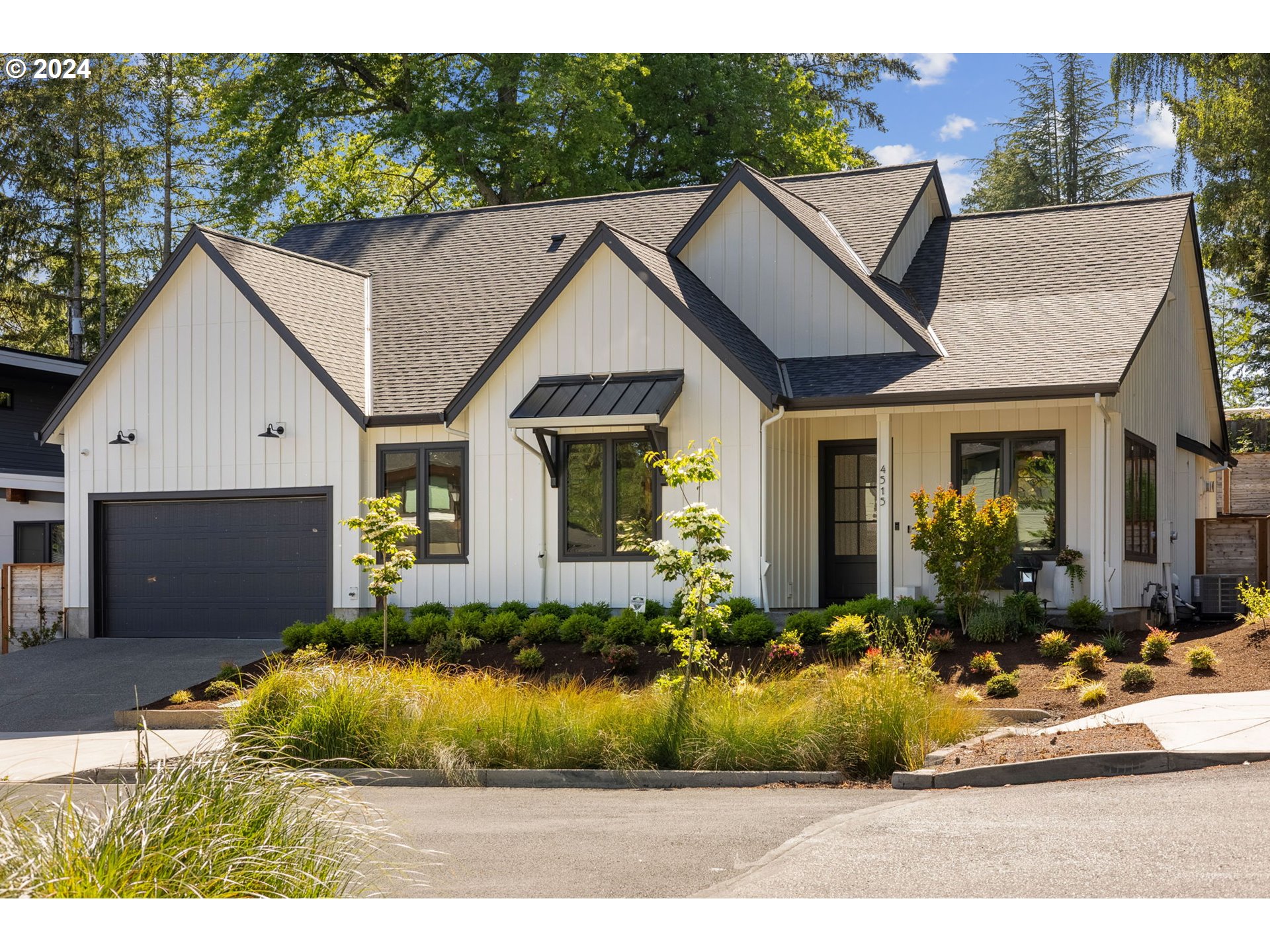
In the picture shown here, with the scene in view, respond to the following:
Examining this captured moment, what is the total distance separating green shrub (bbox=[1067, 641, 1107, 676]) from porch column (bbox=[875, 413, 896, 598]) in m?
3.44

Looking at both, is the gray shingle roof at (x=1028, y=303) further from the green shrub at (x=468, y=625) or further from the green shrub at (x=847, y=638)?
A: the green shrub at (x=468, y=625)

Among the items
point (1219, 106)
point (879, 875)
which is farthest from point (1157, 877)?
point (1219, 106)

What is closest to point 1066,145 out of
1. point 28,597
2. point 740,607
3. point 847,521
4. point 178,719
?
point 847,521

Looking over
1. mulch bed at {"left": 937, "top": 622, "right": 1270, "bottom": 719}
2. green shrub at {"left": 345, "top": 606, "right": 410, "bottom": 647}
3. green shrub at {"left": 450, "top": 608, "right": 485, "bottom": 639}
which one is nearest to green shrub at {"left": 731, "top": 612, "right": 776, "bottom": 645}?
mulch bed at {"left": 937, "top": 622, "right": 1270, "bottom": 719}

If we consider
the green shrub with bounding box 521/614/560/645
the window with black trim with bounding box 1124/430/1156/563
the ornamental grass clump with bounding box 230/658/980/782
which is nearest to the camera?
the ornamental grass clump with bounding box 230/658/980/782

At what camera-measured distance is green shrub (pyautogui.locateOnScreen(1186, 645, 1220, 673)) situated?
1309 cm

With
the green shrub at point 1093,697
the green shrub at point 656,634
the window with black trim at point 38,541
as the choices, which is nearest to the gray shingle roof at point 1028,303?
the green shrub at point 656,634

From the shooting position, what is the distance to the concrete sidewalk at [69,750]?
1134 centimetres

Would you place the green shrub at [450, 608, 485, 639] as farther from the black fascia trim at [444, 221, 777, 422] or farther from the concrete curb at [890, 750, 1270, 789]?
the concrete curb at [890, 750, 1270, 789]

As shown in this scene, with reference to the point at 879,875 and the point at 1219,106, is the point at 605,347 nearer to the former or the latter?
the point at 879,875

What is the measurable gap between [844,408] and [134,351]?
425 inches

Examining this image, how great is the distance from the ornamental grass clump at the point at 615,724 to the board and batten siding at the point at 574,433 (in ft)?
17.1

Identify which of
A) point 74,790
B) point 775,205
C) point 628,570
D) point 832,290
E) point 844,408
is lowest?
point 74,790

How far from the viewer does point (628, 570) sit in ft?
57.3
